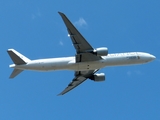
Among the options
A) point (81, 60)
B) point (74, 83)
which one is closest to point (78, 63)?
point (81, 60)

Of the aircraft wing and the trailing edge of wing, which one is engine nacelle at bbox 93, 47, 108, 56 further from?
the trailing edge of wing

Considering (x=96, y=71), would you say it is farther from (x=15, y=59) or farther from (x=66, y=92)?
(x=15, y=59)

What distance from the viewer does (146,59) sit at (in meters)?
70.8

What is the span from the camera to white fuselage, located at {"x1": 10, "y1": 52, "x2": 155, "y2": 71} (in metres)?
67.5

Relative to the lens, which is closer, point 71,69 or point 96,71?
point 71,69

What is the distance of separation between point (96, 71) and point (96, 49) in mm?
9944

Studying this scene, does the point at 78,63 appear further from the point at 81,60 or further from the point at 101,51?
the point at 101,51

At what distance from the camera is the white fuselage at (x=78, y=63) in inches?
2657

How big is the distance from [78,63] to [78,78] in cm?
885

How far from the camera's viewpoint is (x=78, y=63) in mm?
68000

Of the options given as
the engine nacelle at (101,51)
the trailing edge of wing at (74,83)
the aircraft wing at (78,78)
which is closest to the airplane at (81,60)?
the engine nacelle at (101,51)

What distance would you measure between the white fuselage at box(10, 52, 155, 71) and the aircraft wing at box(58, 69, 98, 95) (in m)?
6.30

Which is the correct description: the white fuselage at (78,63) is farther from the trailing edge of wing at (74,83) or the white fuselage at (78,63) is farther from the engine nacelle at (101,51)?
the trailing edge of wing at (74,83)

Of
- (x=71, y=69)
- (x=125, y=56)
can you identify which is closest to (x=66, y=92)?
(x=71, y=69)
